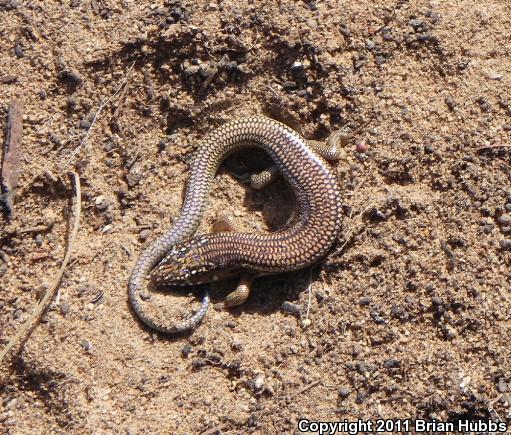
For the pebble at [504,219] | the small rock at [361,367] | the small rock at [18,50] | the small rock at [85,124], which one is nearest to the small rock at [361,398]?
the small rock at [361,367]

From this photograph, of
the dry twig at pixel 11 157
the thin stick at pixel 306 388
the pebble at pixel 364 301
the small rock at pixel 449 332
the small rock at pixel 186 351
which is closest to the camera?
the small rock at pixel 449 332

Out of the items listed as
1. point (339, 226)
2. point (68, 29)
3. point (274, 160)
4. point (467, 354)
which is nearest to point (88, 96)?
point (68, 29)

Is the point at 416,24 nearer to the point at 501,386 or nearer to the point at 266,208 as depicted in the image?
the point at 266,208

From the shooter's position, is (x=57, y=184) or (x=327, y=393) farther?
(x=57, y=184)

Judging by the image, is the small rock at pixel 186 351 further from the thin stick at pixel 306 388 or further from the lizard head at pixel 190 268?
the thin stick at pixel 306 388

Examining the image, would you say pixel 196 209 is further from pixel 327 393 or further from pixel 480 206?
pixel 480 206

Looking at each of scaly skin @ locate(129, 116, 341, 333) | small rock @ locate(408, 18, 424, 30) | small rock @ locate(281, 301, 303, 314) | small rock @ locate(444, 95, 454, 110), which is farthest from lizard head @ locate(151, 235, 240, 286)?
small rock @ locate(408, 18, 424, 30)
